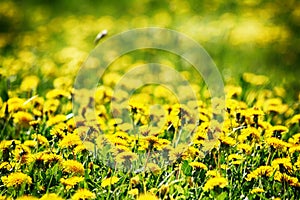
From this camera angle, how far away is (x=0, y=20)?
5758 millimetres

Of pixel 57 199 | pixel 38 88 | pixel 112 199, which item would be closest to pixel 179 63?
pixel 38 88

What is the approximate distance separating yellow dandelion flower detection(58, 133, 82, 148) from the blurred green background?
1.45 metres

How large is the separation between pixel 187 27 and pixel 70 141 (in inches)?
128

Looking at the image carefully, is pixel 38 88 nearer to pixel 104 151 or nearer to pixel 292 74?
pixel 104 151

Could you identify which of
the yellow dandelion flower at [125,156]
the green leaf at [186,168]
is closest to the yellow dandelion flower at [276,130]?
the green leaf at [186,168]

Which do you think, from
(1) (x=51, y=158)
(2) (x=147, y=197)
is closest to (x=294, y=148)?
(2) (x=147, y=197)

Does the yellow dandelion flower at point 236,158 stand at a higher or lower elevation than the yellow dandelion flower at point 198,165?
higher

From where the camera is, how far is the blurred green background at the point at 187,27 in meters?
4.43

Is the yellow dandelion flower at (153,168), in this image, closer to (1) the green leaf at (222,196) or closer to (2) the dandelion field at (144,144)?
(2) the dandelion field at (144,144)

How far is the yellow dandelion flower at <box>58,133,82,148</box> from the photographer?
225 cm

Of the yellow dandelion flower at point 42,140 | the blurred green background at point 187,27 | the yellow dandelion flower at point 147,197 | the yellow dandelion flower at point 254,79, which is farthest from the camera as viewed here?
the blurred green background at point 187,27

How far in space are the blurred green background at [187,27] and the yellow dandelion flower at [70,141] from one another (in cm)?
145

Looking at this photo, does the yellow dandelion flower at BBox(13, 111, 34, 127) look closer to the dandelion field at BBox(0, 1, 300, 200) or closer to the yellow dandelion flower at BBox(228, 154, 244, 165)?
the dandelion field at BBox(0, 1, 300, 200)

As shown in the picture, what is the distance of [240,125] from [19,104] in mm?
1106
